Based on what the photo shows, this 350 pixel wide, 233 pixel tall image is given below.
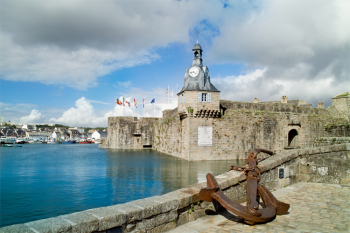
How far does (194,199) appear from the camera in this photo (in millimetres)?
3969

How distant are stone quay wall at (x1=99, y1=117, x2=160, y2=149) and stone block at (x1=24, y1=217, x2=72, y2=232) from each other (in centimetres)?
3539

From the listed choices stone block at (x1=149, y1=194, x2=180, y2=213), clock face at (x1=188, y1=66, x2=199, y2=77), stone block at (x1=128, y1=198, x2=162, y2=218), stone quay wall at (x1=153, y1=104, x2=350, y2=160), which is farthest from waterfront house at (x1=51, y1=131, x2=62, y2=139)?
stone block at (x1=128, y1=198, x2=162, y2=218)

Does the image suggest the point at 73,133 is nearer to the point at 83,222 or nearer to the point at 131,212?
the point at 131,212

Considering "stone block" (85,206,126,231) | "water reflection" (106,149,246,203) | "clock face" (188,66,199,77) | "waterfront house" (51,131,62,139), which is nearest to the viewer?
"stone block" (85,206,126,231)

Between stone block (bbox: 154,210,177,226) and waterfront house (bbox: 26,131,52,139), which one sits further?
waterfront house (bbox: 26,131,52,139)

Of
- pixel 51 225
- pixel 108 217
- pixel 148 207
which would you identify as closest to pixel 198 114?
pixel 148 207

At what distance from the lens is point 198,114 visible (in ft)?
73.6

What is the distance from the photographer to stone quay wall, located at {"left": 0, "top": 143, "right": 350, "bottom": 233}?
2717 mm

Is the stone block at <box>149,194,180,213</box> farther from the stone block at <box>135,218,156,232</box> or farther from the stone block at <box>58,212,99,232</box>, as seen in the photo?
the stone block at <box>58,212,99,232</box>

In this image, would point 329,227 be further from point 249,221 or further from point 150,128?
point 150,128

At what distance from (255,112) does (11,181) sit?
21.3 metres

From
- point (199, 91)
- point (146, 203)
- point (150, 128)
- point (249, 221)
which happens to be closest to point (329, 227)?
point (249, 221)

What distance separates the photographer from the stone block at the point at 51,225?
8.02ft

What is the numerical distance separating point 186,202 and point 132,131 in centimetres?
3486
